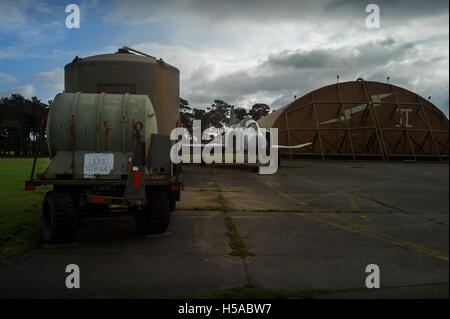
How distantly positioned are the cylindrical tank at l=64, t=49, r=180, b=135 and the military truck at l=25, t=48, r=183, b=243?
7.28 ft

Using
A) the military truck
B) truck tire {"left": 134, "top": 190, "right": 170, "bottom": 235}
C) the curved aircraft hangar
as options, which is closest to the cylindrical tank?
the military truck

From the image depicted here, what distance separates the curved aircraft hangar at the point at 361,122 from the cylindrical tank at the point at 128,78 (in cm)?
2427

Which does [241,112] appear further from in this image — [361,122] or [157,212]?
[157,212]

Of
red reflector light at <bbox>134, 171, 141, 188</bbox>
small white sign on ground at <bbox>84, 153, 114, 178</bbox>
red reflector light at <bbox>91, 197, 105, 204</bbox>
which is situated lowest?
red reflector light at <bbox>91, 197, 105, 204</bbox>

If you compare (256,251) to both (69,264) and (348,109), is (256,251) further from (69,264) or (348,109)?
(348,109)

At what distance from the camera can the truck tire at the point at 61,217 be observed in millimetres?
5641

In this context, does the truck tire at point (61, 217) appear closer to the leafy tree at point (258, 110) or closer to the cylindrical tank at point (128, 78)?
the cylindrical tank at point (128, 78)

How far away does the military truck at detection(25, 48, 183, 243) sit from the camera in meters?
5.73

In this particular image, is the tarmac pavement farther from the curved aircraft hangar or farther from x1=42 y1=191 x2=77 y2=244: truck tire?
the curved aircraft hangar

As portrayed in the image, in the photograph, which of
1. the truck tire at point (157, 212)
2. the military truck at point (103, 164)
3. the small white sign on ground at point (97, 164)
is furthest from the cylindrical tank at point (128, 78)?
the truck tire at point (157, 212)

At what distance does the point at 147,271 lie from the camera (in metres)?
4.67

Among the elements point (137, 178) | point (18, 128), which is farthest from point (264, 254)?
point (18, 128)

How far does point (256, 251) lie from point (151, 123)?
3030 mm

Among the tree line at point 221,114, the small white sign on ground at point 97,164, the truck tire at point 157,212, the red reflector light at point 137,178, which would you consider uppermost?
the tree line at point 221,114
